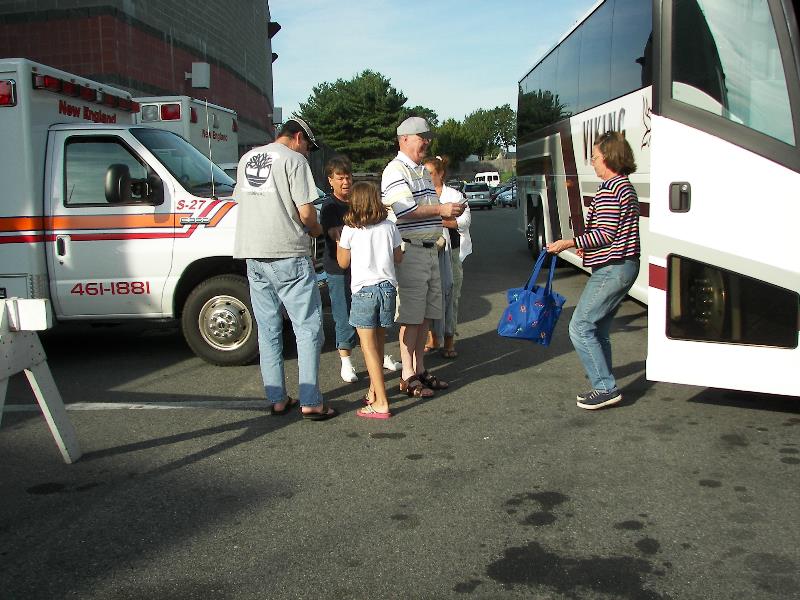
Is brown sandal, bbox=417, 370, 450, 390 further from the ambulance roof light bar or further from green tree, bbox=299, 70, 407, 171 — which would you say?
green tree, bbox=299, 70, 407, 171

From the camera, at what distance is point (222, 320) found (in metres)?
7.47

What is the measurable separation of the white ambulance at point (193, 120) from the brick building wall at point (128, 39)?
5.33m

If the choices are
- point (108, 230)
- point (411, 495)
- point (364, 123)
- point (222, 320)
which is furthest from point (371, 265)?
point (364, 123)

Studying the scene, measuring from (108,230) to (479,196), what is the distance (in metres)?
47.5

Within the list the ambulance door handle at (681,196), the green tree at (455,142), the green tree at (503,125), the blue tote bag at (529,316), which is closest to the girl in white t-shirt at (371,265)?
the blue tote bag at (529,316)

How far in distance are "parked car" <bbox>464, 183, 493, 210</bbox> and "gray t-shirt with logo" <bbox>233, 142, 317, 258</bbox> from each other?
47613 millimetres

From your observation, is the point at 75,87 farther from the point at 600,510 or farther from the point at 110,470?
the point at 600,510

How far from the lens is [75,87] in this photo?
7.86 meters

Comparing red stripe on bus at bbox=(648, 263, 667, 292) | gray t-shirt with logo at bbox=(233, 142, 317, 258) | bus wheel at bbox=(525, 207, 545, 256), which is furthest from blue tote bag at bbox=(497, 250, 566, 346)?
bus wheel at bbox=(525, 207, 545, 256)

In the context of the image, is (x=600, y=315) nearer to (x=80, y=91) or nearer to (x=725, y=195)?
(x=725, y=195)

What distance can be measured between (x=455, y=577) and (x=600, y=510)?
1010mm

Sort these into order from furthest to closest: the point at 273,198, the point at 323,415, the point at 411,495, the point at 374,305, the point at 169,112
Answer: the point at 169,112 → the point at 323,415 → the point at 374,305 → the point at 273,198 → the point at 411,495

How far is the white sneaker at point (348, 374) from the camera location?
22.8 feet

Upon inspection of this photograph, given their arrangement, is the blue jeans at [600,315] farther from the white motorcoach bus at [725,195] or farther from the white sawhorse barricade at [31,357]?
the white sawhorse barricade at [31,357]
